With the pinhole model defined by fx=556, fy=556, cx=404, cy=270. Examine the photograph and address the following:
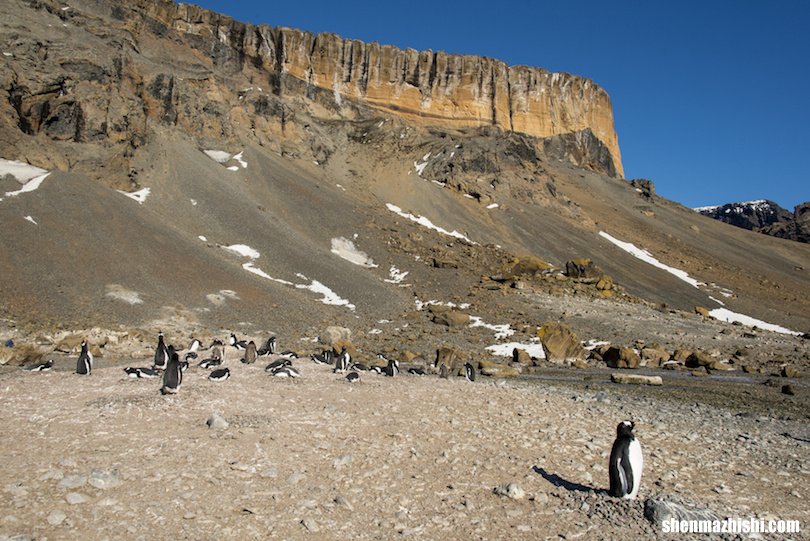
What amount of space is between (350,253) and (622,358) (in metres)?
22.3

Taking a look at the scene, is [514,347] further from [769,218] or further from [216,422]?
[769,218]

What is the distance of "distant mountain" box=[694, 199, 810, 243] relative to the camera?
9841 cm

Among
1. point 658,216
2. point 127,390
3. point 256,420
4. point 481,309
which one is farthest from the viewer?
point 658,216

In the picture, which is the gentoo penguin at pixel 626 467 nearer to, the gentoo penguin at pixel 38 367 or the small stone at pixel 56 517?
the small stone at pixel 56 517

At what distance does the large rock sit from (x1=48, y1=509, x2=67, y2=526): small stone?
71.2 ft

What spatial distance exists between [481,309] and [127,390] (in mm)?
23677

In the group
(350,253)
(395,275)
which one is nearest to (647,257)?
(395,275)

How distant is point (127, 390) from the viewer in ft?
43.5

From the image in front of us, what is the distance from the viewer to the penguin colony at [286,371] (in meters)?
7.50

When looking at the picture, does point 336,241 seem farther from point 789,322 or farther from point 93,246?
point 789,322

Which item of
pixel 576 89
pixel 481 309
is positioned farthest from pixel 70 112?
pixel 576 89

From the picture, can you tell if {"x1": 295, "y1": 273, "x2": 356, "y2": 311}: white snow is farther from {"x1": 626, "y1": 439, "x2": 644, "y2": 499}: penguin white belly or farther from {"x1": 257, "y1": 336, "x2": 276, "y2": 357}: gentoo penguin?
{"x1": 626, "y1": 439, "x2": 644, "y2": 499}: penguin white belly

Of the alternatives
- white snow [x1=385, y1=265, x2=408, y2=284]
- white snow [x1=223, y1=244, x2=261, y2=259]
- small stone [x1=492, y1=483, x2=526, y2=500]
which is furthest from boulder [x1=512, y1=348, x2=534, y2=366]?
white snow [x1=223, y1=244, x2=261, y2=259]

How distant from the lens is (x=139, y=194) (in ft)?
123
